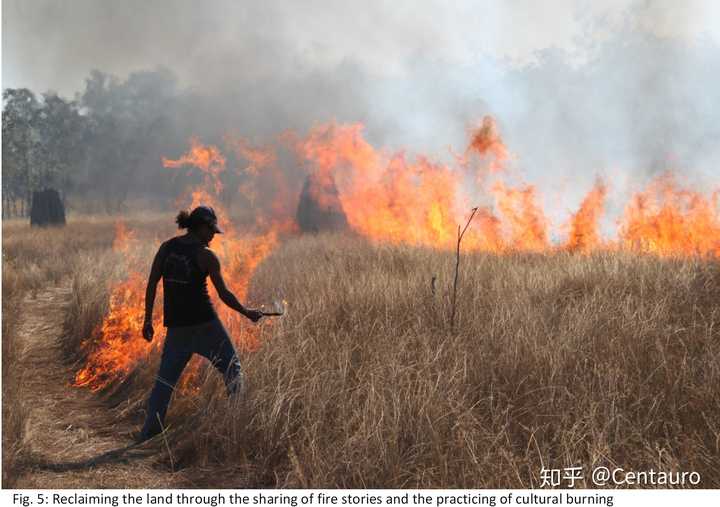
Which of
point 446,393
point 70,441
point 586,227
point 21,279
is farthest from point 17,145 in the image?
point 446,393

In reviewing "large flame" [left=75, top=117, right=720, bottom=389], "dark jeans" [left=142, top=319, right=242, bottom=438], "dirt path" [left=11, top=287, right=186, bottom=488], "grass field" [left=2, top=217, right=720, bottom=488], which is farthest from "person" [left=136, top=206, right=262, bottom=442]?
"large flame" [left=75, top=117, right=720, bottom=389]

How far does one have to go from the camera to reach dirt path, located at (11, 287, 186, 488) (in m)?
3.92

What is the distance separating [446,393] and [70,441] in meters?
3.16

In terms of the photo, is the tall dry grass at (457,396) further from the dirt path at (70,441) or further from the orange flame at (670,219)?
the orange flame at (670,219)

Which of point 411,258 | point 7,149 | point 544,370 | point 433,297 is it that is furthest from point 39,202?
point 544,370

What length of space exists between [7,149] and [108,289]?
121ft

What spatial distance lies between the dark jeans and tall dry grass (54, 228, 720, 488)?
7.5 inches

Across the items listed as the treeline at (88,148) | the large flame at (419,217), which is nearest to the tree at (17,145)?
the treeline at (88,148)

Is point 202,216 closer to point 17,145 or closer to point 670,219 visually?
point 670,219

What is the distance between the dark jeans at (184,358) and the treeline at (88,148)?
39.6 meters

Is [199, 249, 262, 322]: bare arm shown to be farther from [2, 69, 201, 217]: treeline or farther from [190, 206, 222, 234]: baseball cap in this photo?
[2, 69, 201, 217]: treeline

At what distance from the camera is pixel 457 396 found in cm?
420

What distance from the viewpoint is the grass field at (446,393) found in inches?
141

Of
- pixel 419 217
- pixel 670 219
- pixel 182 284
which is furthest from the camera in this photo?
pixel 419 217
